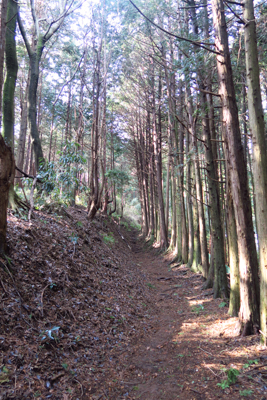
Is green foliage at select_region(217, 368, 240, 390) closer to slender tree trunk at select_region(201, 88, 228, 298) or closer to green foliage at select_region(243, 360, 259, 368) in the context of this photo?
green foliage at select_region(243, 360, 259, 368)

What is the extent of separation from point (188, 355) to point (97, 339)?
156 cm

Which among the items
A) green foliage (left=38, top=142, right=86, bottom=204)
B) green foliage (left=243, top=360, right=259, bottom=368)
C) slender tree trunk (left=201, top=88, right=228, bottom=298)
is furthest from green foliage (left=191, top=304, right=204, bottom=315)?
green foliage (left=38, top=142, right=86, bottom=204)

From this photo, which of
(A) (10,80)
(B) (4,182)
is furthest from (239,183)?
(A) (10,80)

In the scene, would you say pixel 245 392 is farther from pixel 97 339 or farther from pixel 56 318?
pixel 56 318

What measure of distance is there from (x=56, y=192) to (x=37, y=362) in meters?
6.30

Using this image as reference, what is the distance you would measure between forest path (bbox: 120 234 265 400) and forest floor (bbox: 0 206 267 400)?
0.6 inches

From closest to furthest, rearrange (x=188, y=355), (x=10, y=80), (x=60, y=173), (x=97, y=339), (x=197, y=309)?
(x=188, y=355)
(x=97, y=339)
(x=197, y=309)
(x=10, y=80)
(x=60, y=173)

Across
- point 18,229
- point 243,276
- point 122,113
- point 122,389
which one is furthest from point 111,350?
point 122,113

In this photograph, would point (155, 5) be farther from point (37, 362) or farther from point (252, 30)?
point (37, 362)

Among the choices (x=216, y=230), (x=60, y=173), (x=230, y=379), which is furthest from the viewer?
(x=60, y=173)

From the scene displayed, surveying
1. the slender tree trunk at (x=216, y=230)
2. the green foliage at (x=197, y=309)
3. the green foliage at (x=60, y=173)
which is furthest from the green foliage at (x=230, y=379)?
the green foliage at (x=60, y=173)

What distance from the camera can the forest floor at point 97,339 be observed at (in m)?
2.97

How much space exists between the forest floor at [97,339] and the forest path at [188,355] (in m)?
0.01

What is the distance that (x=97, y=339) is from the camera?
13.9 ft
